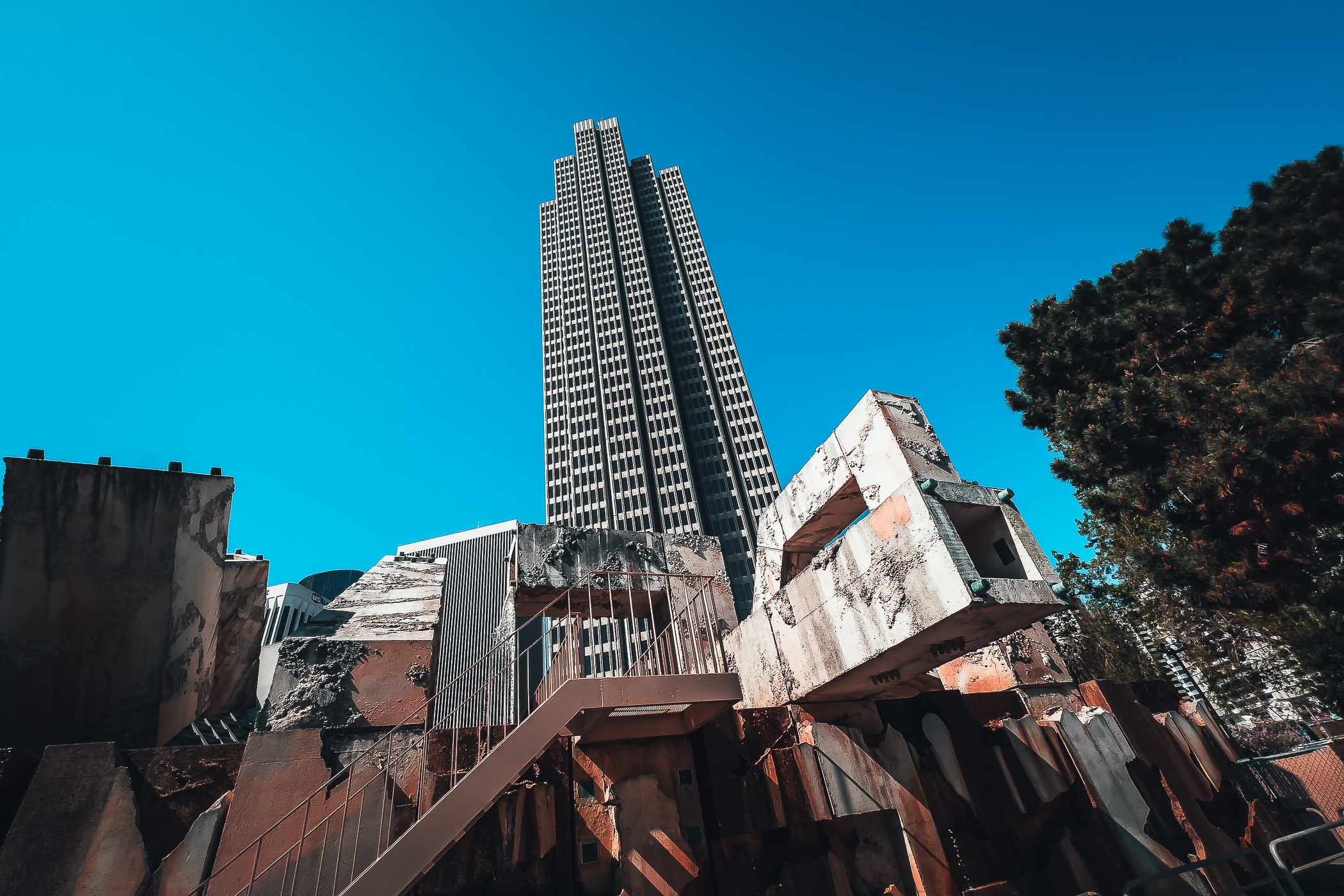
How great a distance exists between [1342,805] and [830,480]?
39.1 feet

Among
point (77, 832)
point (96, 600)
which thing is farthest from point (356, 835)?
point (96, 600)

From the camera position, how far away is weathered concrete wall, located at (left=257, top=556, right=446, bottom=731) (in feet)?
19.2

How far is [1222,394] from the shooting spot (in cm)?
1112

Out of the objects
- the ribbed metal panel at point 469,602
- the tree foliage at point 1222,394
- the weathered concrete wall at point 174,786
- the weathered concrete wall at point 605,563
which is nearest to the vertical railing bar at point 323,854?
the weathered concrete wall at point 174,786

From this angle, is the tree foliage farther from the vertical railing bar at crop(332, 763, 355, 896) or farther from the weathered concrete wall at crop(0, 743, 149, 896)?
the weathered concrete wall at crop(0, 743, 149, 896)

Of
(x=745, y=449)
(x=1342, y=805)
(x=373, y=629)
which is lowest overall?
(x=1342, y=805)

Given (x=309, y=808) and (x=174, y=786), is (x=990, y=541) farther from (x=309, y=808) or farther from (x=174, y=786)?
(x=174, y=786)

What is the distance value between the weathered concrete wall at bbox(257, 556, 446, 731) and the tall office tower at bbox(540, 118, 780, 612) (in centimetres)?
6513

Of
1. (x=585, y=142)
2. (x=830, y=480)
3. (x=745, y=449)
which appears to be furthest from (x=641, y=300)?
(x=830, y=480)

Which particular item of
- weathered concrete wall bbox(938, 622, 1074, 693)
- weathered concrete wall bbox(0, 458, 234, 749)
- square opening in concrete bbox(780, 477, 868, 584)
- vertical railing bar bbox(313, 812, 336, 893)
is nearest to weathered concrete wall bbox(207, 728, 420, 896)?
vertical railing bar bbox(313, 812, 336, 893)

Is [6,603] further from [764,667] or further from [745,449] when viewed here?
[745,449]

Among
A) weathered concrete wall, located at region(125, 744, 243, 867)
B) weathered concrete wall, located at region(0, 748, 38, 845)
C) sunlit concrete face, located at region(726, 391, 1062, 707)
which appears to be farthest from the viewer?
sunlit concrete face, located at region(726, 391, 1062, 707)

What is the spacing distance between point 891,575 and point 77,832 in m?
7.41

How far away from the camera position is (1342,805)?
9.78 m
